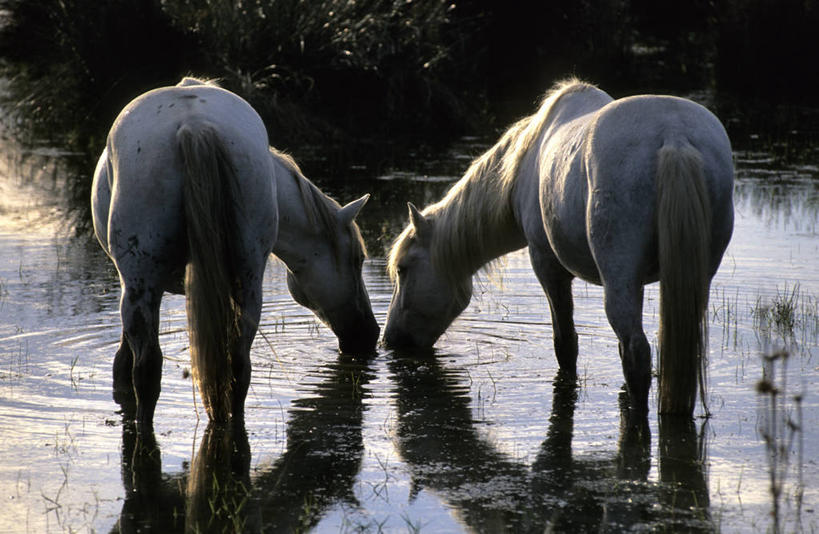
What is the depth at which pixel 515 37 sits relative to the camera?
23906mm

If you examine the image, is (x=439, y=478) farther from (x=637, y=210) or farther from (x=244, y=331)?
(x=637, y=210)

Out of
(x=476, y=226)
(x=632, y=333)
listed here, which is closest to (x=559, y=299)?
(x=476, y=226)

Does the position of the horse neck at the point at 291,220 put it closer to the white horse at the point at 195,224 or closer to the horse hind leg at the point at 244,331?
the white horse at the point at 195,224

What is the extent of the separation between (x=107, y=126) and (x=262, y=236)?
43.1 feet

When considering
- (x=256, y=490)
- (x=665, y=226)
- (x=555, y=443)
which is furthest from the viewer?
(x=555, y=443)

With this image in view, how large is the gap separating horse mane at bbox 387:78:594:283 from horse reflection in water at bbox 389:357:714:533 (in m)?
1.15

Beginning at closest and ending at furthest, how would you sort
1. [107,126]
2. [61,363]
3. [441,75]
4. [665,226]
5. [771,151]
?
[665,226] → [61,363] → [771,151] → [107,126] → [441,75]

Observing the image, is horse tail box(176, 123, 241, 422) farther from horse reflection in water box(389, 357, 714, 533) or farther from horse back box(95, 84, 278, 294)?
horse reflection in water box(389, 357, 714, 533)

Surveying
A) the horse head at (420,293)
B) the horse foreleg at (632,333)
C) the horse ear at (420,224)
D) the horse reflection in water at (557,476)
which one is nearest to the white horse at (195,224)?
the horse reflection in water at (557,476)

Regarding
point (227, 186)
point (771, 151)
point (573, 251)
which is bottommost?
point (771, 151)

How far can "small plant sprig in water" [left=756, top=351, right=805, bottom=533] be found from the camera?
3.51 m

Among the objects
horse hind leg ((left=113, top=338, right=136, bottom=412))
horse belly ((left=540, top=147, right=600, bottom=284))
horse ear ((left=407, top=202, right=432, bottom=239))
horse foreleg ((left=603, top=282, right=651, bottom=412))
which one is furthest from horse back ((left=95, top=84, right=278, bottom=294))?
horse ear ((left=407, top=202, right=432, bottom=239))

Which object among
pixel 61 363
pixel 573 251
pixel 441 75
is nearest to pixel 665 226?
pixel 573 251

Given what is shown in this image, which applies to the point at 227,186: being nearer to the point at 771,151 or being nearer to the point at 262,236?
the point at 262,236
